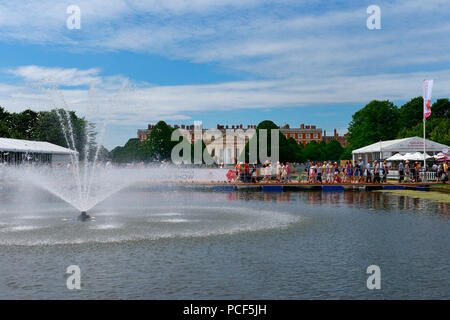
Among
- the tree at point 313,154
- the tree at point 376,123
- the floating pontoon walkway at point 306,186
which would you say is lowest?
the floating pontoon walkway at point 306,186

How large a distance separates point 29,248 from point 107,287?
4471 mm

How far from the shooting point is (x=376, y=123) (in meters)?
85.4

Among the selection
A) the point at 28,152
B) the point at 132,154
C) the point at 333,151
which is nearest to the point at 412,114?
the point at 333,151

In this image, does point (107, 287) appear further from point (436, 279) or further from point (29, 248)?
point (436, 279)

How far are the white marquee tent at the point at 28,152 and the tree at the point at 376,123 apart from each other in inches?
1972

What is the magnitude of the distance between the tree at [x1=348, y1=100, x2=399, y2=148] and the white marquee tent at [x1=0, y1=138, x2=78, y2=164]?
50093mm

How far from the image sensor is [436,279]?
8297 mm

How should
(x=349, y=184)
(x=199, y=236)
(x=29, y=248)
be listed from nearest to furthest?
(x=29, y=248), (x=199, y=236), (x=349, y=184)

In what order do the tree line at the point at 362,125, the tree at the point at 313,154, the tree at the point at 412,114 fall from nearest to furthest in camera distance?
the tree line at the point at 362,125
the tree at the point at 412,114
the tree at the point at 313,154

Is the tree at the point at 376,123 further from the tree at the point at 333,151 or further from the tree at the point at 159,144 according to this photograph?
the tree at the point at 333,151

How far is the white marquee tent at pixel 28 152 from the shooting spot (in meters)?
53.8

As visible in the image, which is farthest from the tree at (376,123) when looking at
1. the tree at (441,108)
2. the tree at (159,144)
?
the tree at (159,144)
